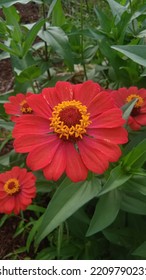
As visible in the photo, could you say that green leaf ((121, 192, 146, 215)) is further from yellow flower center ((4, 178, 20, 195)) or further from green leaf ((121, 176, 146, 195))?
yellow flower center ((4, 178, 20, 195))

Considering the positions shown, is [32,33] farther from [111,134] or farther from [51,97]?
[111,134]

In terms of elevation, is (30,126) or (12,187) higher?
(30,126)

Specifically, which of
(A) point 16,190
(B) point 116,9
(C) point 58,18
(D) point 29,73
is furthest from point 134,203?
(C) point 58,18

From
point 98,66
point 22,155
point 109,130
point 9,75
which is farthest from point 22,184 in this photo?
point 9,75

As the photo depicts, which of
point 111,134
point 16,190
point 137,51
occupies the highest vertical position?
point 137,51
